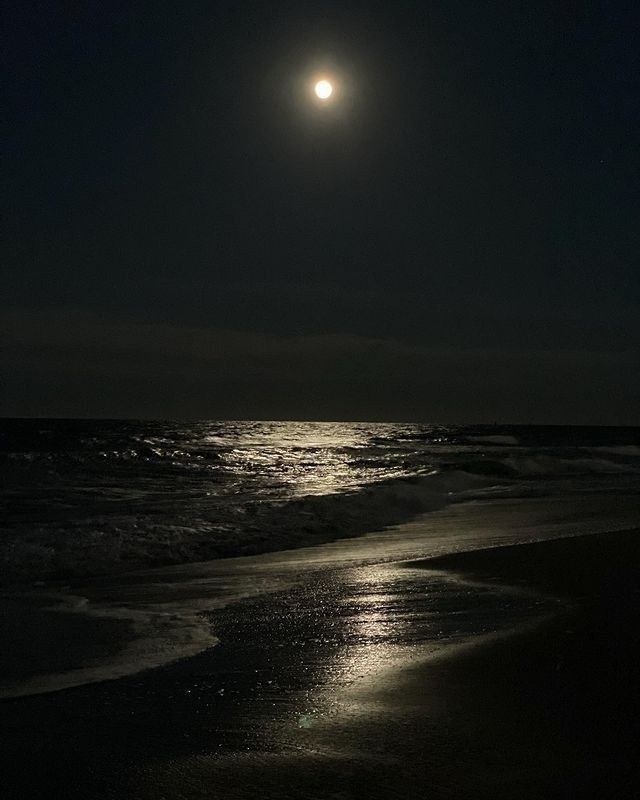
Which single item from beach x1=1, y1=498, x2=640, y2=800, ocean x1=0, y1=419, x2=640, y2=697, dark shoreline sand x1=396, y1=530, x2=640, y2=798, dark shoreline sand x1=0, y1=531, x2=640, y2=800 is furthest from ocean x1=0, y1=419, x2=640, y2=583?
dark shoreline sand x1=396, y1=530, x2=640, y2=798

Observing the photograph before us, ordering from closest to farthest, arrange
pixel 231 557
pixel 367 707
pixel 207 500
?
pixel 367 707
pixel 231 557
pixel 207 500

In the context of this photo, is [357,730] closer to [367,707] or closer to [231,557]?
[367,707]

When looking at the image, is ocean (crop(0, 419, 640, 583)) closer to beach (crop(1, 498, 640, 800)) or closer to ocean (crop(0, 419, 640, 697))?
ocean (crop(0, 419, 640, 697))

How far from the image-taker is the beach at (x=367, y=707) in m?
A: 3.44

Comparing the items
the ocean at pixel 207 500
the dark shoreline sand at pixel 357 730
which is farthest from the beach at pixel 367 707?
the ocean at pixel 207 500

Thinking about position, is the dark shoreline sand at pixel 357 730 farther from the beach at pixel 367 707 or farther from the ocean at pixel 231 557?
the ocean at pixel 231 557

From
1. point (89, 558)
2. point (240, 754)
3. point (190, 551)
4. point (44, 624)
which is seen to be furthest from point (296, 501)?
point (240, 754)

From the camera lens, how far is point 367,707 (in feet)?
14.2

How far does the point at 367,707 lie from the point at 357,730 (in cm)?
35

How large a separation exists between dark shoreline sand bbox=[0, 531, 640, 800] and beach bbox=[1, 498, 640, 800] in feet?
0.04

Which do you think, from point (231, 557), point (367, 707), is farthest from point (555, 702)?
point (231, 557)

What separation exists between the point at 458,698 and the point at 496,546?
6771 millimetres

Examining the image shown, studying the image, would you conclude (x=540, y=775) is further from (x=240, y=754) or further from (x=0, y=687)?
(x=0, y=687)

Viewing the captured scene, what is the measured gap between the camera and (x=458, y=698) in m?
4.51
